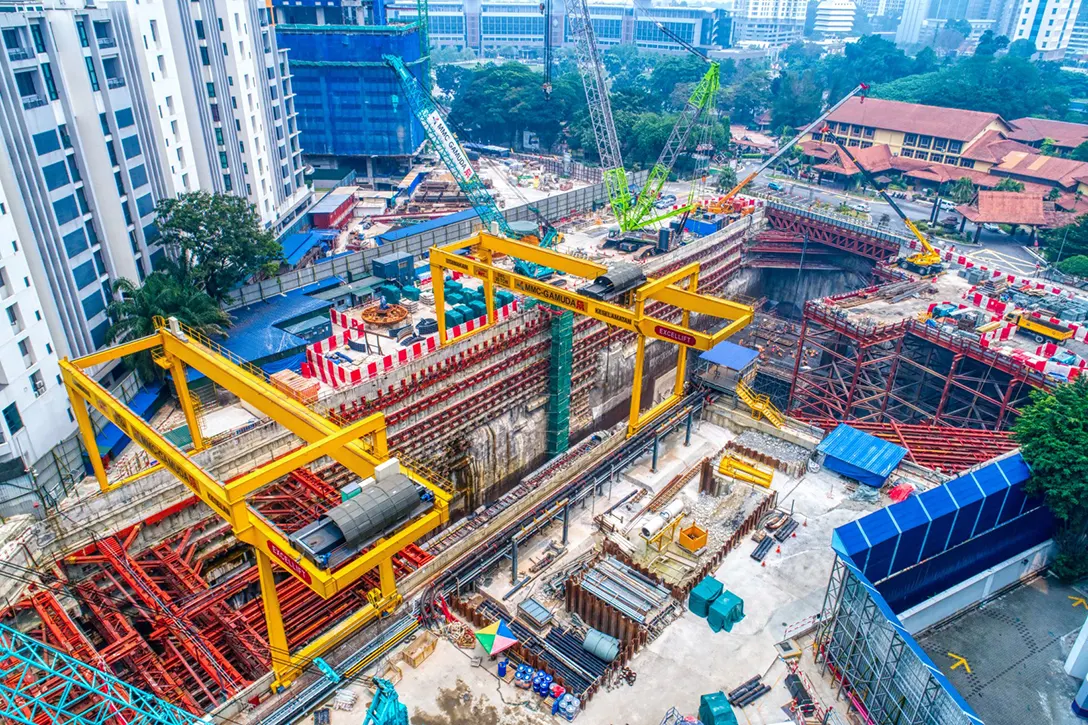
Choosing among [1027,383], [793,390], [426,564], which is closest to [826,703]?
[426,564]

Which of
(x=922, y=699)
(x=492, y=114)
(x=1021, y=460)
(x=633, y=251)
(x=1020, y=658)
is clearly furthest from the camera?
(x=492, y=114)

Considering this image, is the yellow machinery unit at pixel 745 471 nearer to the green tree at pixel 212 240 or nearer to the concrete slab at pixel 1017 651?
the concrete slab at pixel 1017 651

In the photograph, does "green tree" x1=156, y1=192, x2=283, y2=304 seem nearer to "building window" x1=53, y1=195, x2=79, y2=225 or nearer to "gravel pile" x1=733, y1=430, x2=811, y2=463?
"building window" x1=53, y1=195, x2=79, y2=225

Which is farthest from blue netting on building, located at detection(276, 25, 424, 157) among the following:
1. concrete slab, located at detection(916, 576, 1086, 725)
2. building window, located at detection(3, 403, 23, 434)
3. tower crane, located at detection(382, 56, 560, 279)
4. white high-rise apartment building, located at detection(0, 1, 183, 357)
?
concrete slab, located at detection(916, 576, 1086, 725)

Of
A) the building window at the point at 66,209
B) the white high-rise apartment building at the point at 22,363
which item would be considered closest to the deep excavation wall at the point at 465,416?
the white high-rise apartment building at the point at 22,363

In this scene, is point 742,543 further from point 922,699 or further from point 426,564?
point 426,564

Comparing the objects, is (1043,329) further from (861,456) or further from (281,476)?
(281,476)

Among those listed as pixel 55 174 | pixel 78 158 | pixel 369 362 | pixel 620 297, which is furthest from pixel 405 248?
pixel 55 174
